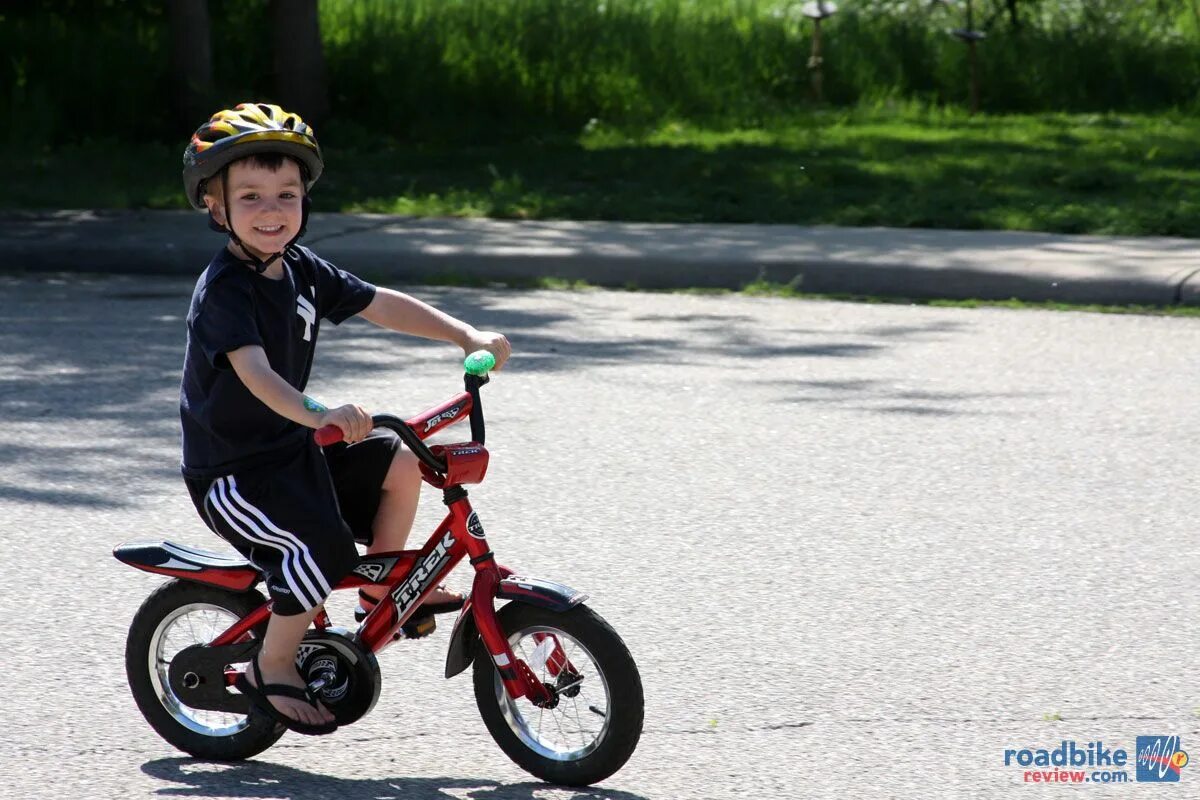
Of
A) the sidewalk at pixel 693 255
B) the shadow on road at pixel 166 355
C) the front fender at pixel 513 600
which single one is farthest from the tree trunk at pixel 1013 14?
the front fender at pixel 513 600

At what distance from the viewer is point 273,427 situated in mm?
3727

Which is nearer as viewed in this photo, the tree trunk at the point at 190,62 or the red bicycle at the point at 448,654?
the red bicycle at the point at 448,654

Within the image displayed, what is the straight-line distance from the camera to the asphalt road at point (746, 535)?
392cm

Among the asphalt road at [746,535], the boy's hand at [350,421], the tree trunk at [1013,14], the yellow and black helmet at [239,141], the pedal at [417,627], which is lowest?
the asphalt road at [746,535]

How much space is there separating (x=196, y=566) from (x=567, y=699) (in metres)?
0.86

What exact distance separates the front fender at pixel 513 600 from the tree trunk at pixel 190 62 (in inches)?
491

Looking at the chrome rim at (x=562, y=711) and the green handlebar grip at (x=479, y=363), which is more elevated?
the green handlebar grip at (x=479, y=363)

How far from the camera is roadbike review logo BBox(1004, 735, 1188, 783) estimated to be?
3742mm

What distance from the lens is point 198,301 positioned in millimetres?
3672

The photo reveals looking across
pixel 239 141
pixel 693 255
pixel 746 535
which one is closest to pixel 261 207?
pixel 239 141

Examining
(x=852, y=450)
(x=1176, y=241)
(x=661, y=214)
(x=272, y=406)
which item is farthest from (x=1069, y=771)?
(x=661, y=214)

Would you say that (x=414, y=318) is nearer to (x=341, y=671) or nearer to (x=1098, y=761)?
(x=341, y=671)

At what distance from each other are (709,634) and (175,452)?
2651 millimetres

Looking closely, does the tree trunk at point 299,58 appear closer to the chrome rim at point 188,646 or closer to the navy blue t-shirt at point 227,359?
the chrome rim at point 188,646
